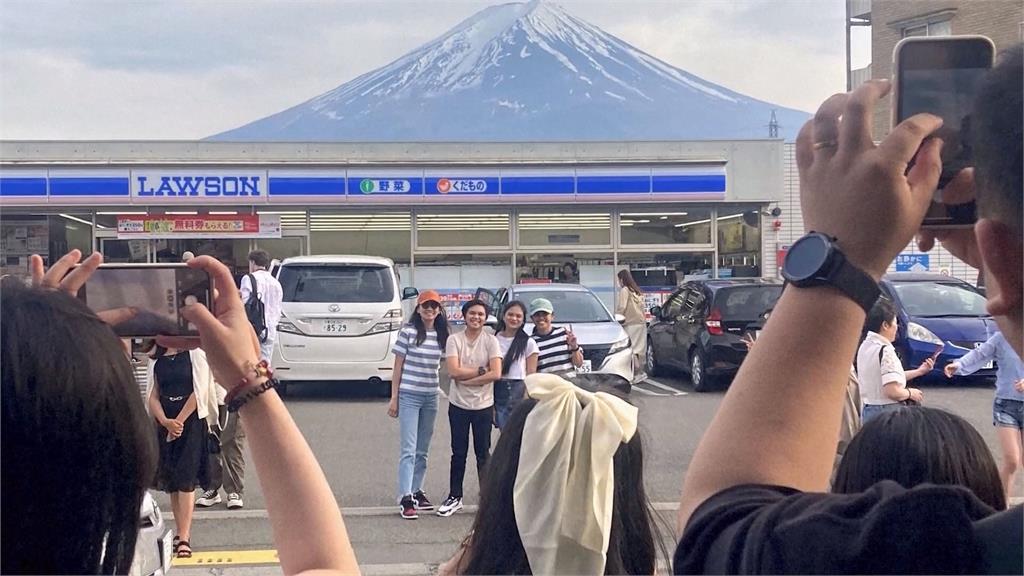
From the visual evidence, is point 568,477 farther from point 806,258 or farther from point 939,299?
point 939,299

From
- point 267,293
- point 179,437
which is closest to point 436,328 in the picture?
point 179,437

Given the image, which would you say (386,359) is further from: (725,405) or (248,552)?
(725,405)

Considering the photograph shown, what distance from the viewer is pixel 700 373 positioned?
13.2m

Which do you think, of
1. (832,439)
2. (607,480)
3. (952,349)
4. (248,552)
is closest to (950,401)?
(952,349)

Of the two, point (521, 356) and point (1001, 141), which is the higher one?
point (1001, 141)

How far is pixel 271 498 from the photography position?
1521 mm

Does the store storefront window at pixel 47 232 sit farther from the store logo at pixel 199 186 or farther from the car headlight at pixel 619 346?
the car headlight at pixel 619 346

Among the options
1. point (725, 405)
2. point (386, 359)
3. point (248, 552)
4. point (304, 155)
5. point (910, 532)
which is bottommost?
point (248, 552)

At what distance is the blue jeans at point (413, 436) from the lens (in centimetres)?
714

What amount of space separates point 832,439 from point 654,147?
18.7 meters

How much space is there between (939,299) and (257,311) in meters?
9.55

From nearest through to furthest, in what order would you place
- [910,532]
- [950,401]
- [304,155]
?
1. [910,532]
2. [950,401]
3. [304,155]

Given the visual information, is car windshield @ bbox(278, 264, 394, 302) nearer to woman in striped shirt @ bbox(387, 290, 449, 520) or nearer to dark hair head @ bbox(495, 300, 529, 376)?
dark hair head @ bbox(495, 300, 529, 376)

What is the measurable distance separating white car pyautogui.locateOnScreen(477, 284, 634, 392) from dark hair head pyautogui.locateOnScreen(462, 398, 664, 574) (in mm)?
7286
